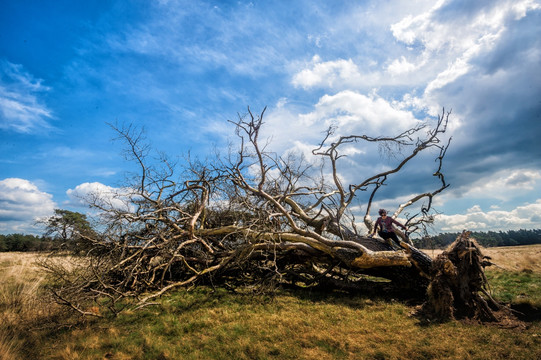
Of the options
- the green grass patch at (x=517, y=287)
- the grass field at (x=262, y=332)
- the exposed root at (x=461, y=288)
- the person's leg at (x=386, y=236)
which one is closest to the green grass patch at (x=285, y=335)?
the grass field at (x=262, y=332)

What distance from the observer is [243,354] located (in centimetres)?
453

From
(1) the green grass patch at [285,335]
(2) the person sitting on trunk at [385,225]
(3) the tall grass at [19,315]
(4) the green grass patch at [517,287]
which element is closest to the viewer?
(1) the green grass patch at [285,335]

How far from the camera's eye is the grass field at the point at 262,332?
15.2ft

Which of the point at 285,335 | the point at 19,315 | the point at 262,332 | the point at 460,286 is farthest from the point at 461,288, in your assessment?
the point at 19,315

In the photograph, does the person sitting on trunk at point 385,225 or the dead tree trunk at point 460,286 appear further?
the person sitting on trunk at point 385,225

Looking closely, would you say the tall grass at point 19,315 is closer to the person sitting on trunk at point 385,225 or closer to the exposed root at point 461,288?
the exposed root at point 461,288

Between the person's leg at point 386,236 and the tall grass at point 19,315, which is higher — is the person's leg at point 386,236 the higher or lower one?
the higher one

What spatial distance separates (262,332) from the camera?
17.6 feet

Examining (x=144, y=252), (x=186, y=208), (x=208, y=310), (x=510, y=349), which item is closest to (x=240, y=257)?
(x=208, y=310)

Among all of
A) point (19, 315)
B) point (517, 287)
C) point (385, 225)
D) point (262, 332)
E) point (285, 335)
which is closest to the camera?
point (285, 335)

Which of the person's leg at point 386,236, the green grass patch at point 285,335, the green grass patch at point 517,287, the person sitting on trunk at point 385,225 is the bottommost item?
the green grass patch at point 285,335

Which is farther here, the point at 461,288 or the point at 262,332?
the point at 461,288

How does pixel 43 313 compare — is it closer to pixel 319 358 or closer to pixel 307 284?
pixel 319 358

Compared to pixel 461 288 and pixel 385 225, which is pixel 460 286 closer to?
pixel 461 288
